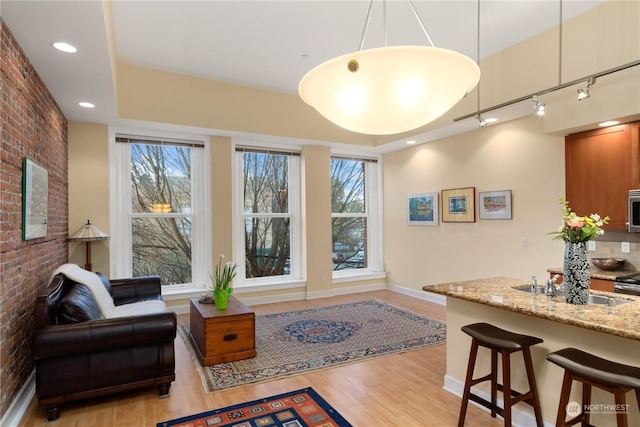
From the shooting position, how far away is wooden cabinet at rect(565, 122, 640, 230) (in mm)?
3362

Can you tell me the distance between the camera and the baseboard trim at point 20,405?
2.37 m

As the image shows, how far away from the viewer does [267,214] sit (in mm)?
6055

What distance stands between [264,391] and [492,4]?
3.85 meters

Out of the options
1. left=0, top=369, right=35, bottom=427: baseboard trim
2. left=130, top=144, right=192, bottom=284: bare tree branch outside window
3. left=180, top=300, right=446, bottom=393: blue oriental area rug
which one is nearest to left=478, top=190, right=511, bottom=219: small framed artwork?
left=180, top=300, right=446, bottom=393: blue oriental area rug

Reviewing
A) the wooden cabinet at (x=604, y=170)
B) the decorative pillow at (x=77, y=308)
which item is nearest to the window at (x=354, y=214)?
the wooden cabinet at (x=604, y=170)

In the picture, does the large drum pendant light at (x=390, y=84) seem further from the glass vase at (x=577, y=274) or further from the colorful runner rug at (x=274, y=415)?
the colorful runner rug at (x=274, y=415)

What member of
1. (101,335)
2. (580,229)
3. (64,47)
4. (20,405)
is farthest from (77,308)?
(580,229)

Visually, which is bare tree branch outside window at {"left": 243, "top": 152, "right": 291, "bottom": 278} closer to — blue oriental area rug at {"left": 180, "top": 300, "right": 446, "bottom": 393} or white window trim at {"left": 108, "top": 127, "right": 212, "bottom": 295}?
white window trim at {"left": 108, "top": 127, "right": 212, "bottom": 295}

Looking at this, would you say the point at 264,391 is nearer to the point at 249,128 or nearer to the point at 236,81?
the point at 249,128

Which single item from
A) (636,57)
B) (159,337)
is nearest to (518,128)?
(636,57)

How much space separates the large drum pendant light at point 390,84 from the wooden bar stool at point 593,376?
141 cm

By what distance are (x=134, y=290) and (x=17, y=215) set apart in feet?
6.01

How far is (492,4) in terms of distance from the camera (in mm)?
3246

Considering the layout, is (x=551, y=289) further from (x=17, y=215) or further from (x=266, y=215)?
(x=266, y=215)
